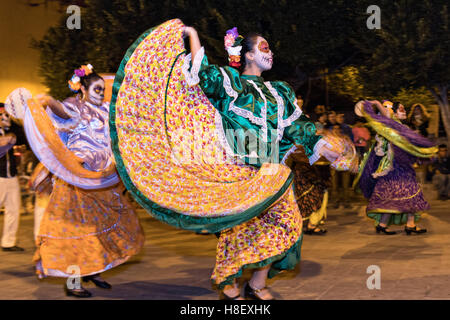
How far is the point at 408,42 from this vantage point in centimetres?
1156

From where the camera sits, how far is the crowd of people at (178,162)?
4.43 meters

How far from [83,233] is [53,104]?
1092 mm

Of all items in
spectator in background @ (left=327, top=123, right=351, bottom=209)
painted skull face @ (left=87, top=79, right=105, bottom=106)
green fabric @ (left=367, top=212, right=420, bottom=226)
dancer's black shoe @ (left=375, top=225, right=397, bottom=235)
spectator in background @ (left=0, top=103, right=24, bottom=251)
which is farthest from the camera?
spectator in background @ (left=327, top=123, right=351, bottom=209)

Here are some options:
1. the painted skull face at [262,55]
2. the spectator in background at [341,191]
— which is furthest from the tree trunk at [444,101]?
the painted skull face at [262,55]

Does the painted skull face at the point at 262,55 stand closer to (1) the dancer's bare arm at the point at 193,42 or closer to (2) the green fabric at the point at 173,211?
(1) the dancer's bare arm at the point at 193,42

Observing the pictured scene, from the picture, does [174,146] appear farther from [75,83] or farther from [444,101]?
[444,101]

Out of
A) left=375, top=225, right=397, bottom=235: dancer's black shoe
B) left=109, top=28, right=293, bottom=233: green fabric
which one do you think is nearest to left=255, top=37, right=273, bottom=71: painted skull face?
left=109, top=28, right=293, bottom=233: green fabric

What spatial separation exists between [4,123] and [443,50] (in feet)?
25.8

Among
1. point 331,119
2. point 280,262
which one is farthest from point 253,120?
point 331,119

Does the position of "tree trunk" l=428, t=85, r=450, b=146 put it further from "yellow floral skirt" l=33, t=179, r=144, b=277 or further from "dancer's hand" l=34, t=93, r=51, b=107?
"dancer's hand" l=34, t=93, r=51, b=107

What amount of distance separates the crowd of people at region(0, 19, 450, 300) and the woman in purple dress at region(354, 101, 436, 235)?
132 inches

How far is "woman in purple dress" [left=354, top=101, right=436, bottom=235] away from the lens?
8.23 metres

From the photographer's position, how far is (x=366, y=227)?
30.2 ft

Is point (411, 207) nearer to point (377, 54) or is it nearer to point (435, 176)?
point (377, 54)
